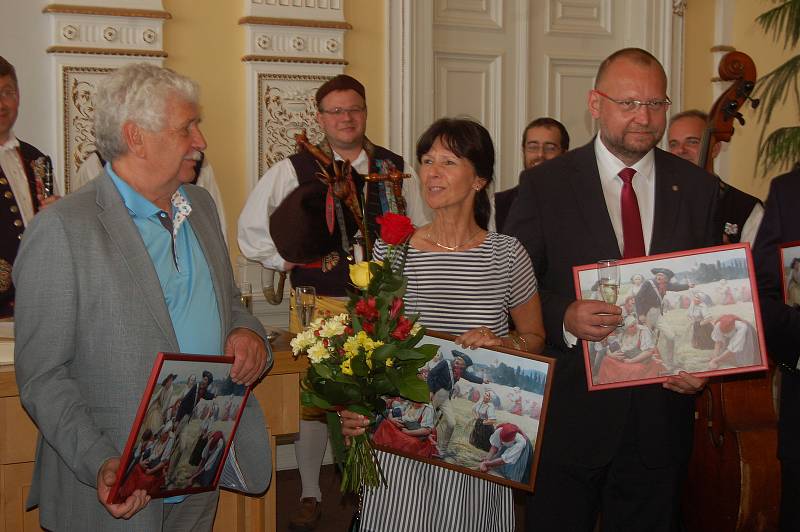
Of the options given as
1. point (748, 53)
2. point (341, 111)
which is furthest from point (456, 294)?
point (748, 53)

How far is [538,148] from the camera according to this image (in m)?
5.20

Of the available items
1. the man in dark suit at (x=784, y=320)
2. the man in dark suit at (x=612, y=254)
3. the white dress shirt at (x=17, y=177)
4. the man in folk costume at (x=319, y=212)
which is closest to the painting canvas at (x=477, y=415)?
the man in dark suit at (x=612, y=254)

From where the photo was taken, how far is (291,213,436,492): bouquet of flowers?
91.9 inches

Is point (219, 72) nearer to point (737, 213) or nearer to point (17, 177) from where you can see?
point (17, 177)

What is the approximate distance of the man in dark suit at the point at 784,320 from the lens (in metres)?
2.75

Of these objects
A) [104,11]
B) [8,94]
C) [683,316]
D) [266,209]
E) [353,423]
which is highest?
[104,11]

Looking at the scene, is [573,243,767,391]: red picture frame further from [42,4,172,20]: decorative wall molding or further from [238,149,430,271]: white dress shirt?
[42,4,172,20]: decorative wall molding

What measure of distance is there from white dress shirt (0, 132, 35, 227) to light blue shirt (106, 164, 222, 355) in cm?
164

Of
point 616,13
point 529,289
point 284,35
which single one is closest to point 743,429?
point 529,289

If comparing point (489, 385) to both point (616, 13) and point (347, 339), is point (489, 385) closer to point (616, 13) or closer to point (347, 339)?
point (347, 339)

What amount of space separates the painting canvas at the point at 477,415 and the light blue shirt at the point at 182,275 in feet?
1.76

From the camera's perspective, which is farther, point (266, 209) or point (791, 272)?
point (266, 209)

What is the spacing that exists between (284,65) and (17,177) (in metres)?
1.82

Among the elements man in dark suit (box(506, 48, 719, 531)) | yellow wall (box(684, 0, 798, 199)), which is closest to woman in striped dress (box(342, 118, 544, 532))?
man in dark suit (box(506, 48, 719, 531))
